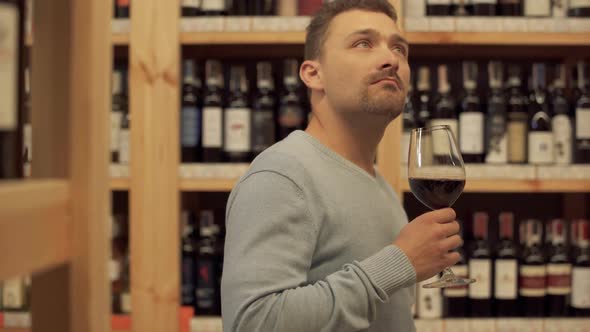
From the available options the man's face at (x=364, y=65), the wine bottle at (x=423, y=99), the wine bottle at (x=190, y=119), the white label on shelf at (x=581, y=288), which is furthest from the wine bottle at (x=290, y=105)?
the white label on shelf at (x=581, y=288)

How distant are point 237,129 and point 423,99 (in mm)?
609

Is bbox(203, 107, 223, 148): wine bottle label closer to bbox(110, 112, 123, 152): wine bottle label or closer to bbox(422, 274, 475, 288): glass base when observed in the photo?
bbox(110, 112, 123, 152): wine bottle label

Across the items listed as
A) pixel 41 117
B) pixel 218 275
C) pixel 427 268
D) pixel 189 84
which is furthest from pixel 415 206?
pixel 41 117

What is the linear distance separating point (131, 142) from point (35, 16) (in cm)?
138

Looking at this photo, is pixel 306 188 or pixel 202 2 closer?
pixel 306 188

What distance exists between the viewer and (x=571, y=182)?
1.82m

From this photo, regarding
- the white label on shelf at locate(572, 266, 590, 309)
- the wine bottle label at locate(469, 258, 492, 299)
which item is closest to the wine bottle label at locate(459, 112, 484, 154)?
the wine bottle label at locate(469, 258, 492, 299)

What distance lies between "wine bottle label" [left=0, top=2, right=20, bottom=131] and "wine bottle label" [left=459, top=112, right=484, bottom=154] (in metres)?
1.60

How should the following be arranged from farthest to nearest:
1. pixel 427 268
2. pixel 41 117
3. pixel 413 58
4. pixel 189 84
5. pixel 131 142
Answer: pixel 413 58 → pixel 189 84 → pixel 131 142 → pixel 427 268 → pixel 41 117

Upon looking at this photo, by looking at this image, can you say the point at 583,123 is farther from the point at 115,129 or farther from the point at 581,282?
the point at 115,129

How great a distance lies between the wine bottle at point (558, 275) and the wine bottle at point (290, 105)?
826mm

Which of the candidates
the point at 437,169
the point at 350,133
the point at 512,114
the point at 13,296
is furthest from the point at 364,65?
the point at 13,296

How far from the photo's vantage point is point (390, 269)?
Result: 950mm

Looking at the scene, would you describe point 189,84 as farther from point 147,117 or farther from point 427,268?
point 427,268
